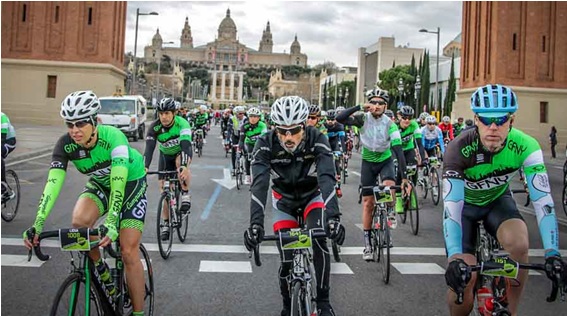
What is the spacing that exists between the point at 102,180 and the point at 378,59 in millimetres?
111355

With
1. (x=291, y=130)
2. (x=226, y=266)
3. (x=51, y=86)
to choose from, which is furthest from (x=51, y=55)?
(x=291, y=130)

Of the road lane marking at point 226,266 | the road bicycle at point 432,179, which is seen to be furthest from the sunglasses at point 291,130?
the road bicycle at point 432,179

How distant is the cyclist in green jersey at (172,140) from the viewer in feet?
28.1

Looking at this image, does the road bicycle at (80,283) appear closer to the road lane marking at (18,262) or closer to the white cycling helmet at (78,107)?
the white cycling helmet at (78,107)

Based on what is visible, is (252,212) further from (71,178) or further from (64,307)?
(71,178)

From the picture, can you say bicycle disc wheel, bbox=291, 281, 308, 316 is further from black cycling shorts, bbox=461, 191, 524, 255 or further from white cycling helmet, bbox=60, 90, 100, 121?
white cycling helmet, bbox=60, 90, 100, 121

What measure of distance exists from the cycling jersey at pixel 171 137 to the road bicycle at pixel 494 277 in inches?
199

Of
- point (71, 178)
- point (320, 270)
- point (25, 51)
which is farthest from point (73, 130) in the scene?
point (25, 51)

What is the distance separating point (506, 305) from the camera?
386 centimetres

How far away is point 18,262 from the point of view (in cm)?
720

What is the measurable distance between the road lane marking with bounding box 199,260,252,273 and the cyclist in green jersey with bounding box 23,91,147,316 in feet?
7.58

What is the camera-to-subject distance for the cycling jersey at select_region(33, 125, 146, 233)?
4.53m

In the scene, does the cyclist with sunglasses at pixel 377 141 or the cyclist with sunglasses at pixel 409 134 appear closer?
the cyclist with sunglasses at pixel 377 141

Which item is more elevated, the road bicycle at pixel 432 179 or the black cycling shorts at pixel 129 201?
the road bicycle at pixel 432 179
